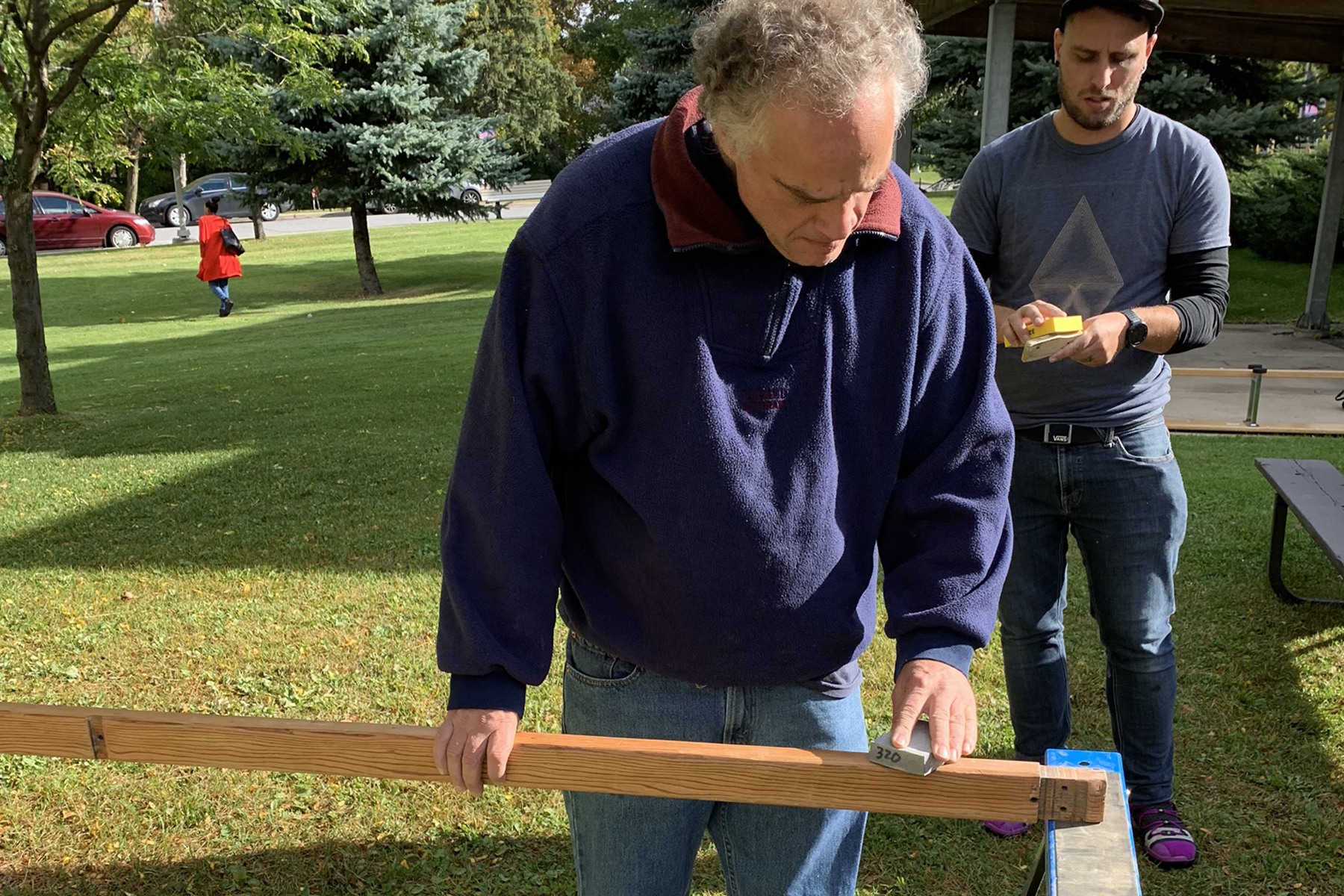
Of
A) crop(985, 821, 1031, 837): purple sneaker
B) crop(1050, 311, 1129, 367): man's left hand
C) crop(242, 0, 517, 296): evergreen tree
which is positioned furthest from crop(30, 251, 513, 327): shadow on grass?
crop(1050, 311, 1129, 367): man's left hand

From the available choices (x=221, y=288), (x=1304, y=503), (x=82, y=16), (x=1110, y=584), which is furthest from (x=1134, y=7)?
(x=221, y=288)

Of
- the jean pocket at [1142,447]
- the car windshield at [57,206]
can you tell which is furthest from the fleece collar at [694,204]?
the car windshield at [57,206]

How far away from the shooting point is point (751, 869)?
6.35 feet

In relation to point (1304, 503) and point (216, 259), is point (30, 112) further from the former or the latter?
point (216, 259)

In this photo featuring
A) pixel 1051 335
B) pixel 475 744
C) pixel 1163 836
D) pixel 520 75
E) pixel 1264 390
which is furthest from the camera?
pixel 520 75

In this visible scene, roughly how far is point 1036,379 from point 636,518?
1.59 meters

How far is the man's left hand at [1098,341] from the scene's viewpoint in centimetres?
267

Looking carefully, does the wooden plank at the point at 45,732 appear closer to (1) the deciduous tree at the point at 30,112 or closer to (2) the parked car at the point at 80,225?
(1) the deciduous tree at the point at 30,112

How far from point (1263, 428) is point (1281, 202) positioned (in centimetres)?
1084

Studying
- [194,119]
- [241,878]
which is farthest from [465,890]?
[194,119]

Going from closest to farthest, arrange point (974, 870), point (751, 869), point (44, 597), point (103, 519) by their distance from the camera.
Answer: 1. point (751, 869)
2. point (974, 870)
3. point (44, 597)
4. point (103, 519)

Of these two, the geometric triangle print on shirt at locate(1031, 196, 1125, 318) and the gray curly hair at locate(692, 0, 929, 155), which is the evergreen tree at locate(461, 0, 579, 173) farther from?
the gray curly hair at locate(692, 0, 929, 155)

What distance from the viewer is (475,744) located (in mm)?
1705

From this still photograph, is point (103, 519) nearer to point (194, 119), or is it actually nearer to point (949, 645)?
point (194, 119)
